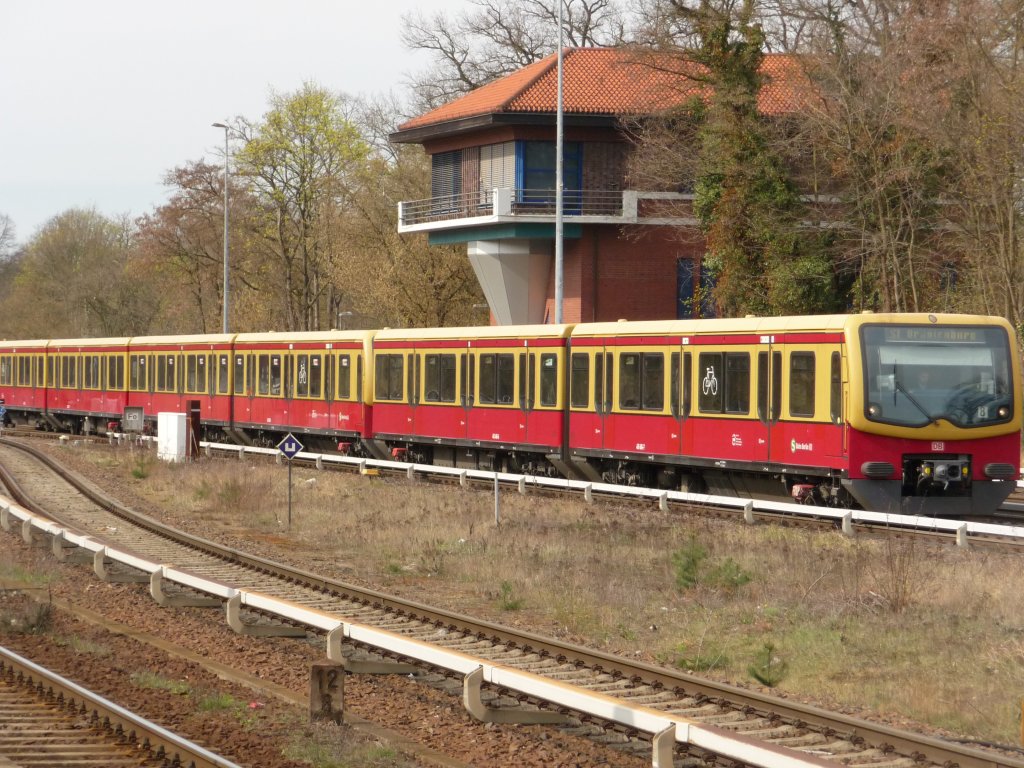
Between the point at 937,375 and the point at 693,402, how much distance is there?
419 cm

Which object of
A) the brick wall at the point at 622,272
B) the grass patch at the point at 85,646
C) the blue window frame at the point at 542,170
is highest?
the blue window frame at the point at 542,170

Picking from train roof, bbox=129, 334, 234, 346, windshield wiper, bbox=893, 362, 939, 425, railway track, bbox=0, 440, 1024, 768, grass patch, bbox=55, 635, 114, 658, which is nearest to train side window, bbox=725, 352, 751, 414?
windshield wiper, bbox=893, 362, 939, 425

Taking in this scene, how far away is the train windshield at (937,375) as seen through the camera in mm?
20344

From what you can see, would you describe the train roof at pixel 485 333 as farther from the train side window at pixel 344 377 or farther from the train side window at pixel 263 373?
the train side window at pixel 263 373

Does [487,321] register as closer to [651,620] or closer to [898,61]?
[898,61]

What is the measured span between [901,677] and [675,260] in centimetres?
3809

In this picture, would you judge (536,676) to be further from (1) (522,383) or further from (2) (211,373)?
(2) (211,373)

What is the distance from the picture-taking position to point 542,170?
48.5 m

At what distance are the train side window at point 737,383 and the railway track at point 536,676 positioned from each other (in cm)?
775

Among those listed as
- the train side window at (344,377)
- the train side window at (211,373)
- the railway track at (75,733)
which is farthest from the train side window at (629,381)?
the train side window at (211,373)

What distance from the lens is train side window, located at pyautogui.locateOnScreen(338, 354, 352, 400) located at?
34000mm

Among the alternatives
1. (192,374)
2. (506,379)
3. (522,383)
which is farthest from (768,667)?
(192,374)

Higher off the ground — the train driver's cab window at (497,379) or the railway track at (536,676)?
the train driver's cab window at (497,379)

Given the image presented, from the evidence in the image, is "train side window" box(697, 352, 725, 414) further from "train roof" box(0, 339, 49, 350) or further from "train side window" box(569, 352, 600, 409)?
"train roof" box(0, 339, 49, 350)
